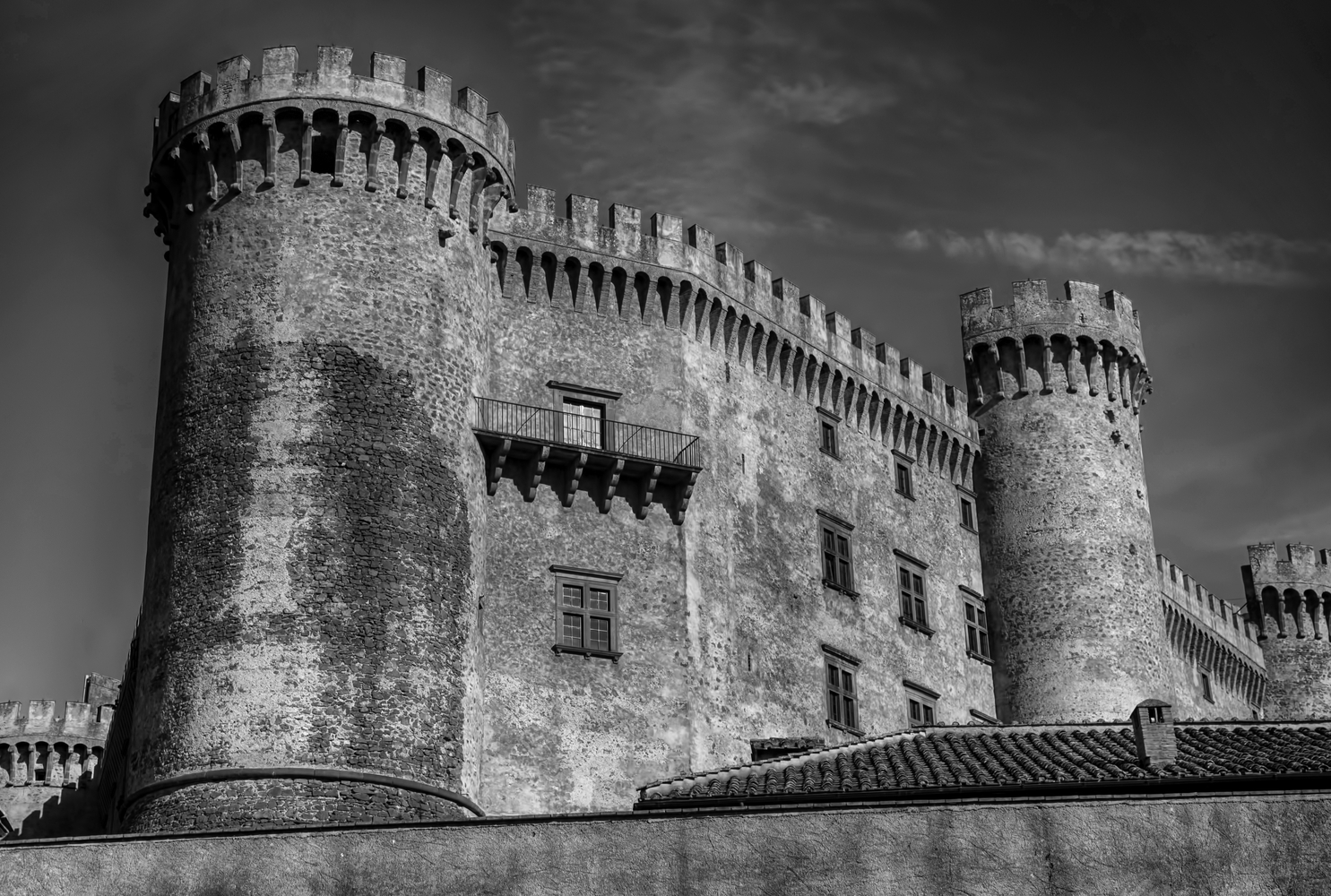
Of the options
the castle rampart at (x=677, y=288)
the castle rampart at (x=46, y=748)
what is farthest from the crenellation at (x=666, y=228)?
the castle rampart at (x=46, y=748)

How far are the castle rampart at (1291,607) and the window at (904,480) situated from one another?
2441cm

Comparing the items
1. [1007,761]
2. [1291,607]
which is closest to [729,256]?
[1007,761]

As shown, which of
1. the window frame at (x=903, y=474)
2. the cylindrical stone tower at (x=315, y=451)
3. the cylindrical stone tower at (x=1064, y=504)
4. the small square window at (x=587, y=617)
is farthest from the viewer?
the cylindrical stone tower at (x=1064, y=504)

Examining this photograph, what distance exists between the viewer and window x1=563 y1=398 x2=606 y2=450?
128ft

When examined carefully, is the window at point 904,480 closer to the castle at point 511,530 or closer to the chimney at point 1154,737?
the castle at point 511,530

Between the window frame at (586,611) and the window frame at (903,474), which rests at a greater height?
the window frame at (903,474)

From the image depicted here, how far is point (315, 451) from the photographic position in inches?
1324

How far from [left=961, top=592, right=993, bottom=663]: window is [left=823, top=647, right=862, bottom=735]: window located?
615 cm

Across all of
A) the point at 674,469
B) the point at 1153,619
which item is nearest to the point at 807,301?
the point at 674,469

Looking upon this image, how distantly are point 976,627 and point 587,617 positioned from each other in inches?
584

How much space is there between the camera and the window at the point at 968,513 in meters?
49.8

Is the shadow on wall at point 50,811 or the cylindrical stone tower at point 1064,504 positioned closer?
the cylindrical stone tower at point 1064,504

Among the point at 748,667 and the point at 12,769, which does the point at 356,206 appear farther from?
the point at 12,769

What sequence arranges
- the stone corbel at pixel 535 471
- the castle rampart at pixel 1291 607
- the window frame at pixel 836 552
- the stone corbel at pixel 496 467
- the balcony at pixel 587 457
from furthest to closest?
the castle rampart at pixel 1291 607 → the window frame at pixel 836 552 → the stone corbel at pixel 535 471 → the balcony at pixel 587 457 → the stone corbel at pixel 496 467
